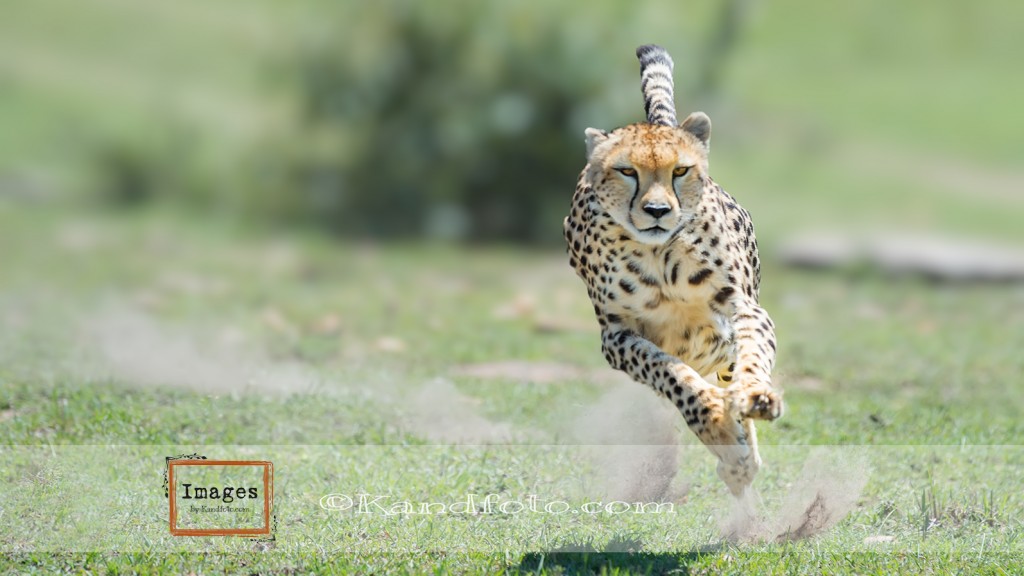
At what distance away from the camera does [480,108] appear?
14227 millimetres

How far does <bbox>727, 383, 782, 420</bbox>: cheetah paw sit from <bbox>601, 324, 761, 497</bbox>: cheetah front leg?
0.03 meters

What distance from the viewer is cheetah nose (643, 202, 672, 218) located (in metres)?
4.64

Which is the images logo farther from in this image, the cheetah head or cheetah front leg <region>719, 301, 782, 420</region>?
cheetah front leg <region>719, 301, 782, 420</region>

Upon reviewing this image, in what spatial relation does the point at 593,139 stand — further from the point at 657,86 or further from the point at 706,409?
the point at 706,409

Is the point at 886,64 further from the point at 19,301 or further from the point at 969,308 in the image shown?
the point at 19,301

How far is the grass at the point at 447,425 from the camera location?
504cm

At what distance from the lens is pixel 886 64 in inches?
815

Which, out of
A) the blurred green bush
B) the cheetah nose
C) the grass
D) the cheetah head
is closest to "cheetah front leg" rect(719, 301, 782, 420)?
the cheetah head

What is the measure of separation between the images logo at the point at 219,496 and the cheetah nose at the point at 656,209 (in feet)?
5.93

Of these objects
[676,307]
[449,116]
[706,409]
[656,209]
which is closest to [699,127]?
[656,209]

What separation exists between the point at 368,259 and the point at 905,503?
857 centimetres

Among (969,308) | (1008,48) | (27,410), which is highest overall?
(1008,48)

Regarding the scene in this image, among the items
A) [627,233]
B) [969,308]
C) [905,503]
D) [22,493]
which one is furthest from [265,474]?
[969,308]

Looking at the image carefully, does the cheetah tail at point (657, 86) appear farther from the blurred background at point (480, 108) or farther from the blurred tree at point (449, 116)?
the blurred tree at point (449, 116)
